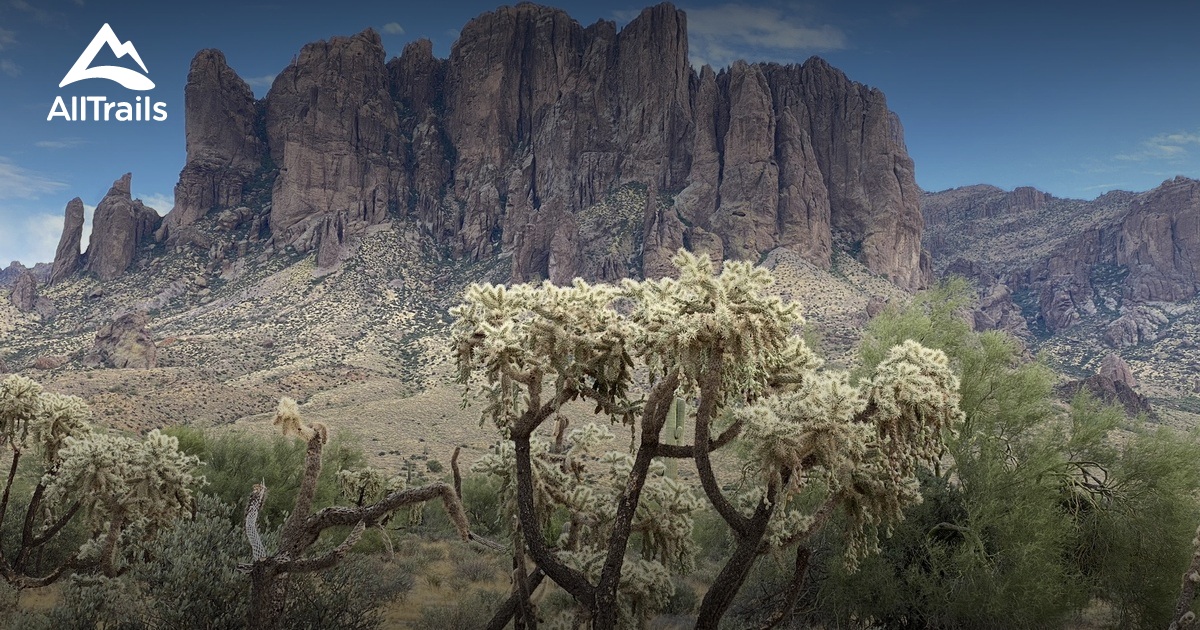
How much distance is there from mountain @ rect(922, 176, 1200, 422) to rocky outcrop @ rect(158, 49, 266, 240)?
420 feet

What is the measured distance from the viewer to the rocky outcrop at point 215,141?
106 m

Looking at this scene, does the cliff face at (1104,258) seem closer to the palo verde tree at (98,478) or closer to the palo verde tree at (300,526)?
the palo verde tree at (300,526)

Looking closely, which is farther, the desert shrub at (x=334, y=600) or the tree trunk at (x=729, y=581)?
the desert shrub at (x=334, y=600)

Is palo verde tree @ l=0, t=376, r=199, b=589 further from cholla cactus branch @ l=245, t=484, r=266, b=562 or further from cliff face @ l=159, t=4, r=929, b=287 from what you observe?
cliff face @ l=159, t=4, r=929, b=287

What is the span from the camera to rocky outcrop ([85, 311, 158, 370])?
183 feet

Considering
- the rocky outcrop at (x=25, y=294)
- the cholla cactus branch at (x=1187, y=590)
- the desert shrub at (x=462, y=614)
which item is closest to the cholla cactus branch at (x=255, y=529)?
the desert shrub at (x=462, y=614)

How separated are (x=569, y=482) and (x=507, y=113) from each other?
404 feet

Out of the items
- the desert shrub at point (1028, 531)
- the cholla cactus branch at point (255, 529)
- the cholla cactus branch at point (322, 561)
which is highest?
the cholla cactus branch at point (255, 529)

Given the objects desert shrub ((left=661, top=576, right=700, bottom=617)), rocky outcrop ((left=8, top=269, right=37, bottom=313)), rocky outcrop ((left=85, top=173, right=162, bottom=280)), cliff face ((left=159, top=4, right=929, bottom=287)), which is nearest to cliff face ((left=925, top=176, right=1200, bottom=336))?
cliff face ((left=159, top=4, right=929, bottom=287))

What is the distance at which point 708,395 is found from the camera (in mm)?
6938

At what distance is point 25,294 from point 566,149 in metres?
83.2

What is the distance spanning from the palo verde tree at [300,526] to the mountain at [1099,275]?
86677mm

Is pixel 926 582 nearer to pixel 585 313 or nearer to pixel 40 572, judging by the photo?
pixel 585 313

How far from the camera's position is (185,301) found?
278 feet
